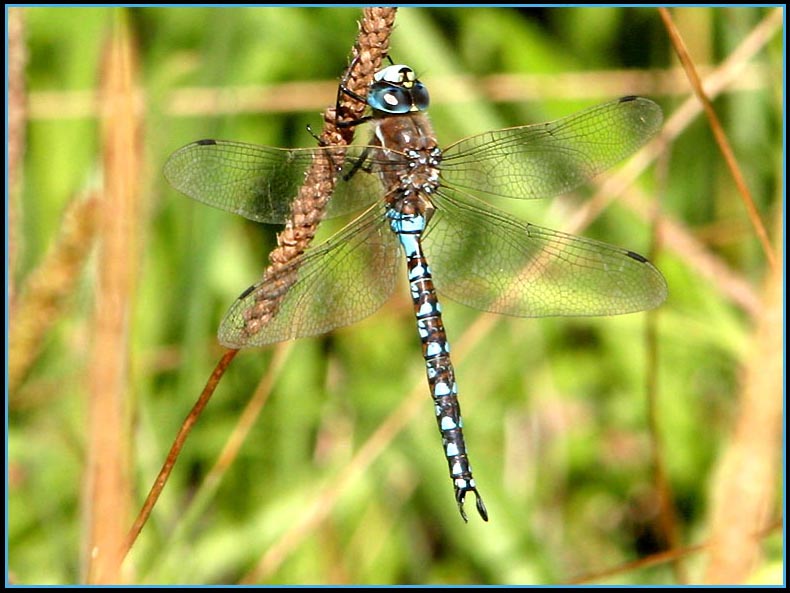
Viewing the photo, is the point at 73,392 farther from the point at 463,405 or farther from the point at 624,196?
the point at 624,196

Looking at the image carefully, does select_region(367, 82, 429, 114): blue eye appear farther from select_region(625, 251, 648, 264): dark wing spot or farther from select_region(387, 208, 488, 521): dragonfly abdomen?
select_region(625, 251, 648, 264): dark wing spot

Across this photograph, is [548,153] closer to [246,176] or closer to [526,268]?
[526,268]

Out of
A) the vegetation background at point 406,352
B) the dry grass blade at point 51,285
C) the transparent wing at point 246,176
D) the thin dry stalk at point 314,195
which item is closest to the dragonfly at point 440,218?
the transparent wing at point 246,176

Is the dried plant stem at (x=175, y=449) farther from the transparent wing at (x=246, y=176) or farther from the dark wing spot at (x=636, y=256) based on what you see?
the dark wing spot at (x=636, y=256)

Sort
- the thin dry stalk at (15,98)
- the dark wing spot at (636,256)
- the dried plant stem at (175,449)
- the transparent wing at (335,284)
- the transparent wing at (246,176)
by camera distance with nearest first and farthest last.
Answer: the dried plant stem at (175,449), the thin dry stalk at (15,98), the transparent wing at (335,284), the transparent wing at (246,176), the dark wing spot at (636,256)

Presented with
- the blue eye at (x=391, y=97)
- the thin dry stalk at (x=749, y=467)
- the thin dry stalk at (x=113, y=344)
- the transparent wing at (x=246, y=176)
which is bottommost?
the thin dry stalk at (x=749, y=467)

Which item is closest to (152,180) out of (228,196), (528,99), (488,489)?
(228,196)

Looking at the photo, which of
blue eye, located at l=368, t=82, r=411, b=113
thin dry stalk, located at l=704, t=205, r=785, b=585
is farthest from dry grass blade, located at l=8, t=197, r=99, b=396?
thin dry stalk, located at l=704, t=205, r=785, b=585
